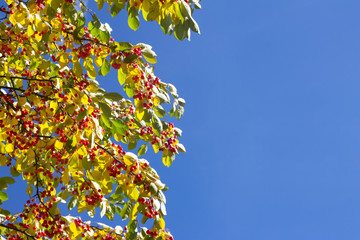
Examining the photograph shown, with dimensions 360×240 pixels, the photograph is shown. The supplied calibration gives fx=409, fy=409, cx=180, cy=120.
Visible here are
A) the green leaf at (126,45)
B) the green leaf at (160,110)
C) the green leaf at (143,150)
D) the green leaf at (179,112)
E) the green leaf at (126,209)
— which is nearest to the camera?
the green leaf at (126,45)

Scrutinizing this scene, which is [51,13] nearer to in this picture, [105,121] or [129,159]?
[105,121]

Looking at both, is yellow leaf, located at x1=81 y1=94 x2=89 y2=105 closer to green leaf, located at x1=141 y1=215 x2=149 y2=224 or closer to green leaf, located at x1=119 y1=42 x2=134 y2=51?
green leaf, located at x1=119 y1=42 x2=134 y2=51

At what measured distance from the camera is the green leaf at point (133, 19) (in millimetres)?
3182

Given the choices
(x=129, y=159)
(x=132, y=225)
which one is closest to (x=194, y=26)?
(x=129, y=159)

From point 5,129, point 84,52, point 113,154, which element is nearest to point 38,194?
point 5,129

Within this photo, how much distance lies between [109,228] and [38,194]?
0.80m

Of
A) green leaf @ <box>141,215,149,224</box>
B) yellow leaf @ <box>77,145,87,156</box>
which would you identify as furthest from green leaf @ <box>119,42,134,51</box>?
green leaf @ <box>141,215,149,224</box>

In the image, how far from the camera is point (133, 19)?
323 centimetres

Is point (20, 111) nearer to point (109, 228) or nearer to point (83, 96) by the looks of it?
point (83, 96)

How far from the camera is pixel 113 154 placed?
10.6 feet

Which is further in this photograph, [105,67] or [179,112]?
[179,112]

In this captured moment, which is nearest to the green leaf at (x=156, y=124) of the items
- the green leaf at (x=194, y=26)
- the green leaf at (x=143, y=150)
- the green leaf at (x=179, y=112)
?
the green leaf at (x=143, y=150)

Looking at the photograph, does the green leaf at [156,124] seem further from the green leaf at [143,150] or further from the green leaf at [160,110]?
the green leaf at [143,150]

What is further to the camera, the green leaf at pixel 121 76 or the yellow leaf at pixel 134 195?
the green leaf at pixel 121 76
